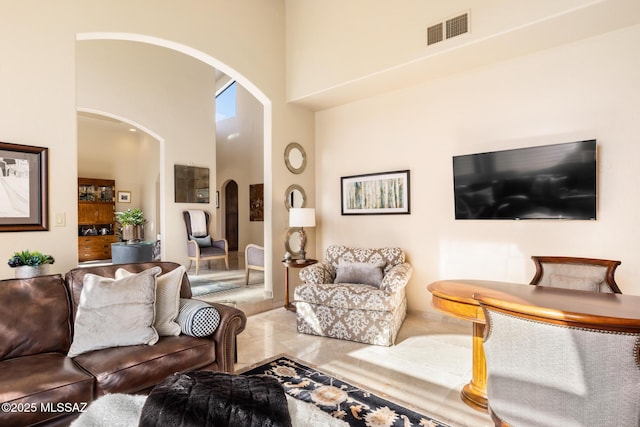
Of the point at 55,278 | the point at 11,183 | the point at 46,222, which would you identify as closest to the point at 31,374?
the point at 55,278

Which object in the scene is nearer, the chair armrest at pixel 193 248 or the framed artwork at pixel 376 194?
the framed artwork at pixel 376 194

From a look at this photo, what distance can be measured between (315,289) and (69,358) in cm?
216

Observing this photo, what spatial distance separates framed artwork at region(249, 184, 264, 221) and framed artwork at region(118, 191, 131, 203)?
3.35 m

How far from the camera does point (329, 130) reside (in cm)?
502

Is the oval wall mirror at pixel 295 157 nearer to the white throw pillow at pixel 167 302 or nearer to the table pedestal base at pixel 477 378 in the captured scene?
the white throw pillow at pixel 167 302

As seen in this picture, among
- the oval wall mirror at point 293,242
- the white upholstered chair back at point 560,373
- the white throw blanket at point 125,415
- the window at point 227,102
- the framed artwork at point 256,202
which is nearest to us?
the white throw blanket at point 125,415

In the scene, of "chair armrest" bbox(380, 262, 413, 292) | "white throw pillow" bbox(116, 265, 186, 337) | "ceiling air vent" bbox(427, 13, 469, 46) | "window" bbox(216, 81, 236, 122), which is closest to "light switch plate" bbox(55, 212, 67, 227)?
"white throw pillow" bbox(116, 265, 186, 337)

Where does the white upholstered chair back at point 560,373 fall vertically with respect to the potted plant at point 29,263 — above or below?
below

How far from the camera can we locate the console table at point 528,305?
3.91 ft

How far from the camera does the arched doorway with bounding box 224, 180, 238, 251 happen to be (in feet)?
34.5

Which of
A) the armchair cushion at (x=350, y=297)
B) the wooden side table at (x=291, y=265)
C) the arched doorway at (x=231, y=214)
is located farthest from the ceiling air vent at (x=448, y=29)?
the arched doorway at (x=231, y=214)

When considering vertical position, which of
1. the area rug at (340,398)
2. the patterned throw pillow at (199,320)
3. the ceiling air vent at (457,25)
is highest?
the ceiling air vent at (457,25)

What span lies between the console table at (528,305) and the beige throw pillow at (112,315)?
6.11 feet

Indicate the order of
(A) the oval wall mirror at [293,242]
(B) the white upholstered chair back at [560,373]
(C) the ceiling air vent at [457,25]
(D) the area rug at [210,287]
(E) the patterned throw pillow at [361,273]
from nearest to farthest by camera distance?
(B) the white upholstered chair back at [560,373] → (C) the ceiling air vent at [457,25] → (E) the patterned throw pillow at [361,273] → (A) the oval wall mirror at [293,242] → (D) the area rug at [210,287]
